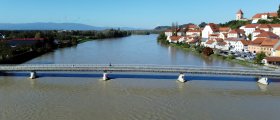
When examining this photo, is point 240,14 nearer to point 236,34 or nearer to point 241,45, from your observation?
point 236,34

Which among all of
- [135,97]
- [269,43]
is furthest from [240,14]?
[135,97]

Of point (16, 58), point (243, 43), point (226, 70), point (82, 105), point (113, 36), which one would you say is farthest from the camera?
point (113, 36)

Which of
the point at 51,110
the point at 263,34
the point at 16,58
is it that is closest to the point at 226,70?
the point at 51,110

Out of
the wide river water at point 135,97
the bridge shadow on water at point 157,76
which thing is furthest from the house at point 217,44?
the wide river water at point 135,97

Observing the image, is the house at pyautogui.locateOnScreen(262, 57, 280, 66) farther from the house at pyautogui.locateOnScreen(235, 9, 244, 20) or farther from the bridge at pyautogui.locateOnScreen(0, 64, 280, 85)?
the house at pyautogui.locateOnScreen(235, 9, 244, 20)

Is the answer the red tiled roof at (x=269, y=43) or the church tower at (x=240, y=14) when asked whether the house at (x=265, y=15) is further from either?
the red tiled roof at (x=269, y=43)

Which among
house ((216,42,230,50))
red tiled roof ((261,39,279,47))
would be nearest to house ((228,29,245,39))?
house ((216,42,230,50))

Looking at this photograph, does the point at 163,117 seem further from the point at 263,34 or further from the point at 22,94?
the point at 263,34

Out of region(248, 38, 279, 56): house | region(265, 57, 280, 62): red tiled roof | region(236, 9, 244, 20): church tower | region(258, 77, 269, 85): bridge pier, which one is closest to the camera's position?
region(258, 77, 269, 85): bridge pier
